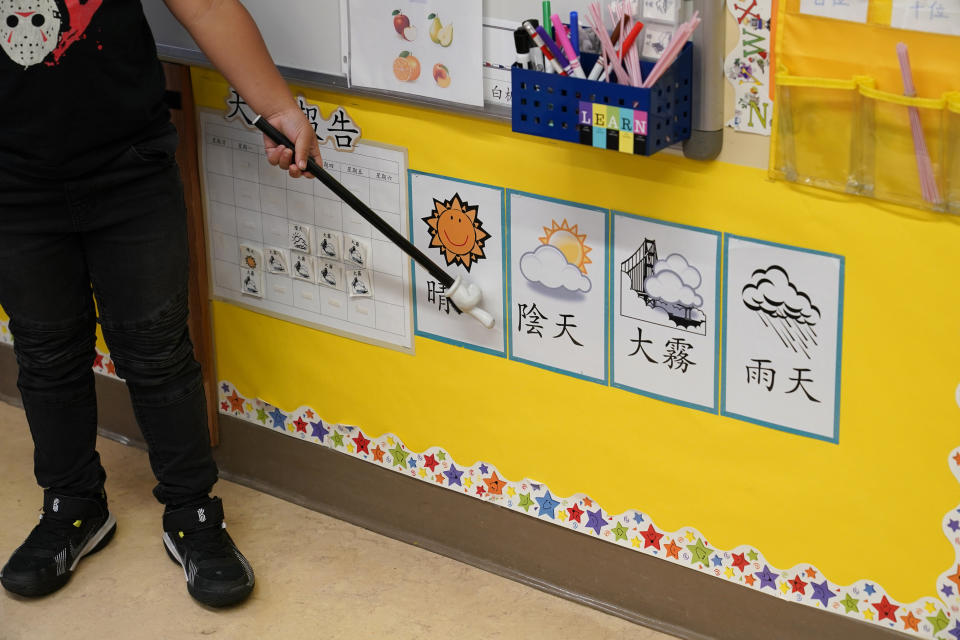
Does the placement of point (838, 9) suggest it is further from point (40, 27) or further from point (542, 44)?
point (40, 27)

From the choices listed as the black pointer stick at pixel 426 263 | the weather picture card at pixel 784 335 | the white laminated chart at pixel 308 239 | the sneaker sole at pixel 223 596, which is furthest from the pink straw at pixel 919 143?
the sneaker sole at pixel 223 596

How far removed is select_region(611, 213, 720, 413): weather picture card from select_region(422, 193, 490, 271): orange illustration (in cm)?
26

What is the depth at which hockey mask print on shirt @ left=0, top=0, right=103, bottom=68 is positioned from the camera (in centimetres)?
170

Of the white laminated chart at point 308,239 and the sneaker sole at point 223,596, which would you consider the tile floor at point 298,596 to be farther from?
the white laminated chart at point 308,239

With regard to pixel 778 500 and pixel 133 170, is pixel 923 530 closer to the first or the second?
pixel 778 500

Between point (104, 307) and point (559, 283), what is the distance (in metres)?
0.75

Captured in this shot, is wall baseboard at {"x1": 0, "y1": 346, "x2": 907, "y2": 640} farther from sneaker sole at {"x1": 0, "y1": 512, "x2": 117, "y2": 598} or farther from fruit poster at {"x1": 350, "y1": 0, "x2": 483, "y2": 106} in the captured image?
fruit poster at {"x1": 350, "y1": 0, "x2": 483, "y2": 106}

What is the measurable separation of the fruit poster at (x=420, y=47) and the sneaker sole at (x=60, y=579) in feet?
3.18

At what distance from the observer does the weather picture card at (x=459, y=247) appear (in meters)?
1.91

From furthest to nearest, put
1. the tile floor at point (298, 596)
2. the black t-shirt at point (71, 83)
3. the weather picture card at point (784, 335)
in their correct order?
the tile floor at point (298, 596) → the black t-shirt at point (71, 83) → the weather picture card at point (784, 335)

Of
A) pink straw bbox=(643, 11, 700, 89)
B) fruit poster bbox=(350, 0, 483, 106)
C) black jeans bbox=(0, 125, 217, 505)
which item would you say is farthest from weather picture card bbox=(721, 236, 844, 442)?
black jeans bbox=(0, 125, 217, 505)

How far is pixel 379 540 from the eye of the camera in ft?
7.34

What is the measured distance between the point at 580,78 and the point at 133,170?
0.75 meters

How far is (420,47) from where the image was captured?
186cm
